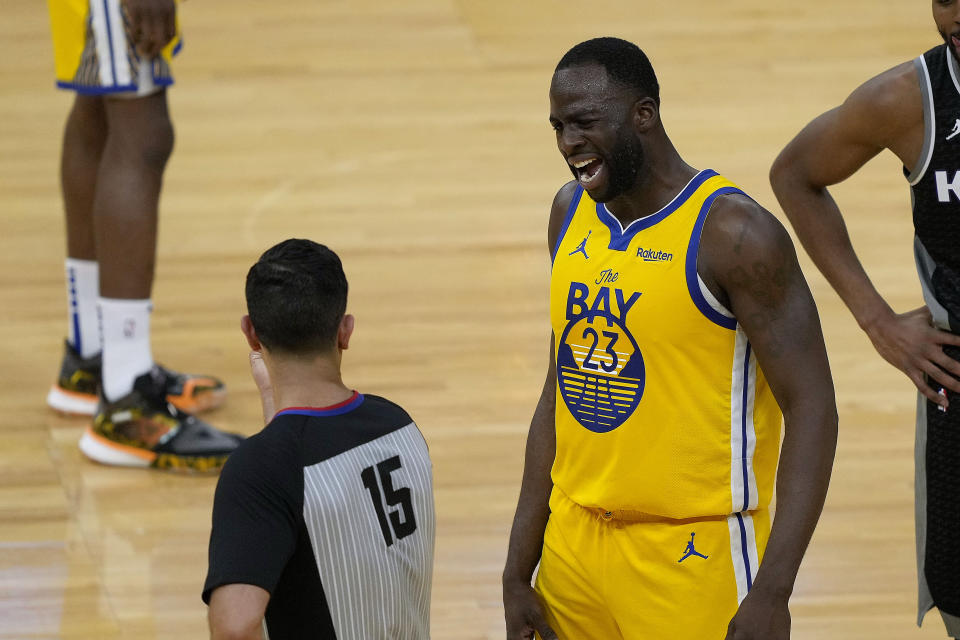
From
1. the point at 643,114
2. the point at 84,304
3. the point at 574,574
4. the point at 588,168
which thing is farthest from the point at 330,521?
the point at 84,304

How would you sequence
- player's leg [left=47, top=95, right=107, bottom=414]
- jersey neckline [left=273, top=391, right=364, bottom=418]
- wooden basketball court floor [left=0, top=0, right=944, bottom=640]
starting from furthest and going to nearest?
player's leg [left=47, top=95, right=107, bottom=414] → wooden basketball court floor [left=0, top=0, right=944, bottom=640] → jersey neckline [left=273, top=391, right=364, bottom=418]

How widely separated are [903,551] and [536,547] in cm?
145

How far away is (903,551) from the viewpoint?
337cm

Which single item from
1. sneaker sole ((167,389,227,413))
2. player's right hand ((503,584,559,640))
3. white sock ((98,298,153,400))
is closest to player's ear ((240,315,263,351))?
player's right hand ((503,584,559,640))

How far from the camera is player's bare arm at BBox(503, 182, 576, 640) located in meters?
2.20

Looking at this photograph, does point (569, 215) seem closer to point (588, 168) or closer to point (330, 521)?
point (588, 168)

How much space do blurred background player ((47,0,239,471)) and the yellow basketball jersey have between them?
1881 mm

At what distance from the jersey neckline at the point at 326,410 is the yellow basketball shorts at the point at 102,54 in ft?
6.87

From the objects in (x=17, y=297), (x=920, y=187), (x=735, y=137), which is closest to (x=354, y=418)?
(x=920, y=187)

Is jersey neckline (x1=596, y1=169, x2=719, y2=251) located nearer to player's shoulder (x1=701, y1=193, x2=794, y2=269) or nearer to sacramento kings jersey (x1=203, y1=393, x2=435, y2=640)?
player's shoulder (x1=701, y1=193, x2=794, y2=269)

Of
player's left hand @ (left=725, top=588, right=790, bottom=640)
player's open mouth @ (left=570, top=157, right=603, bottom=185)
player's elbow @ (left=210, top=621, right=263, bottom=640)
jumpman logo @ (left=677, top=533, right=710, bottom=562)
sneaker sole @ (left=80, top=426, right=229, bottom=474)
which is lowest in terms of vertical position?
sneaker sole @ (left=80, top=426, right=229, bottom=474)

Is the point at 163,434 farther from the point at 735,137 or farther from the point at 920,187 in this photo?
the point at 735,137

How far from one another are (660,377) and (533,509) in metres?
0.37

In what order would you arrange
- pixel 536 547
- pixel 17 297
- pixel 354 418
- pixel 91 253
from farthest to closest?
pixel 17 297, pixel 91 253, pixel 536 547, pixel 354 418
